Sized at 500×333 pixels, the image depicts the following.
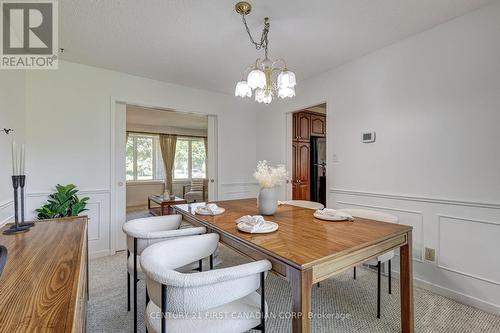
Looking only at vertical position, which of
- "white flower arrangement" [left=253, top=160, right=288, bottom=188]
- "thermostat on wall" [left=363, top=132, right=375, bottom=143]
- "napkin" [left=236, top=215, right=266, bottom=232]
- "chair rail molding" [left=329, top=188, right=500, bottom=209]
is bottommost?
"napkin" [left=236, top=215, right=266, bottom=232]

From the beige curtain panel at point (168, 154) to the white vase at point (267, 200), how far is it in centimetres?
604

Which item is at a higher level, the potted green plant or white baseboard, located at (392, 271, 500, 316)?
the potted green plant

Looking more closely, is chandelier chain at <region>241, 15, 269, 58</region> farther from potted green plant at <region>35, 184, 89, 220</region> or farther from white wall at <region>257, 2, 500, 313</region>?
potted green plant at <region>35, 184, 89, 220</region>

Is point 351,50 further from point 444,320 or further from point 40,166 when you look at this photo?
point 40,166

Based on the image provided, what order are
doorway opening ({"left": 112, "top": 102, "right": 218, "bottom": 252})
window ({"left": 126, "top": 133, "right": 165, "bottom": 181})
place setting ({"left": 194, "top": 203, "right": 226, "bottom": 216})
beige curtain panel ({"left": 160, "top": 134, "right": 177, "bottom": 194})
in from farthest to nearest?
beige curtain panel ({"left": 160, "top": 134, "right": 177, "bottom": 194}) < window ({"left": 126, "top": 133, "right": 165, "bottom": 181}) < doorway opening ({"left": 112, "top": 102, "right": 218, "bottom": 252}) < place setting ({"left": 194, "top": 203, "right": 226, "bottom": 216})

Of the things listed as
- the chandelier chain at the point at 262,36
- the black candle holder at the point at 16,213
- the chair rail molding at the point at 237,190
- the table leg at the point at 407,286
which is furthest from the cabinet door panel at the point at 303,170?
the black candle holder at the point at 16,213

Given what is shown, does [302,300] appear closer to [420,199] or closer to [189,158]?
[420,199]

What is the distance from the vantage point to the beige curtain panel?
736 centimetres

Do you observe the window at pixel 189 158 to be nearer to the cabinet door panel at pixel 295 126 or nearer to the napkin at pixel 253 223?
the cabinet door panel at pixel 295 126

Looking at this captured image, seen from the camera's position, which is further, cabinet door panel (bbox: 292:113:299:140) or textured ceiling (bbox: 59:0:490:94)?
cabinet door panel (bbox: 292:113:299:140)

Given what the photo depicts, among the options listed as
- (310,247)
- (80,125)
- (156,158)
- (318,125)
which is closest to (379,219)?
(310,247)

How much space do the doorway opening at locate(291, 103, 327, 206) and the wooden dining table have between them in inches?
90.9

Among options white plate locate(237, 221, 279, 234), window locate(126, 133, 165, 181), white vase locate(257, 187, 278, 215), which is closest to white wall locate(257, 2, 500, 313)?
white vase locate(257, 187, 278, 215)

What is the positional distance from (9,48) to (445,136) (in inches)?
164
